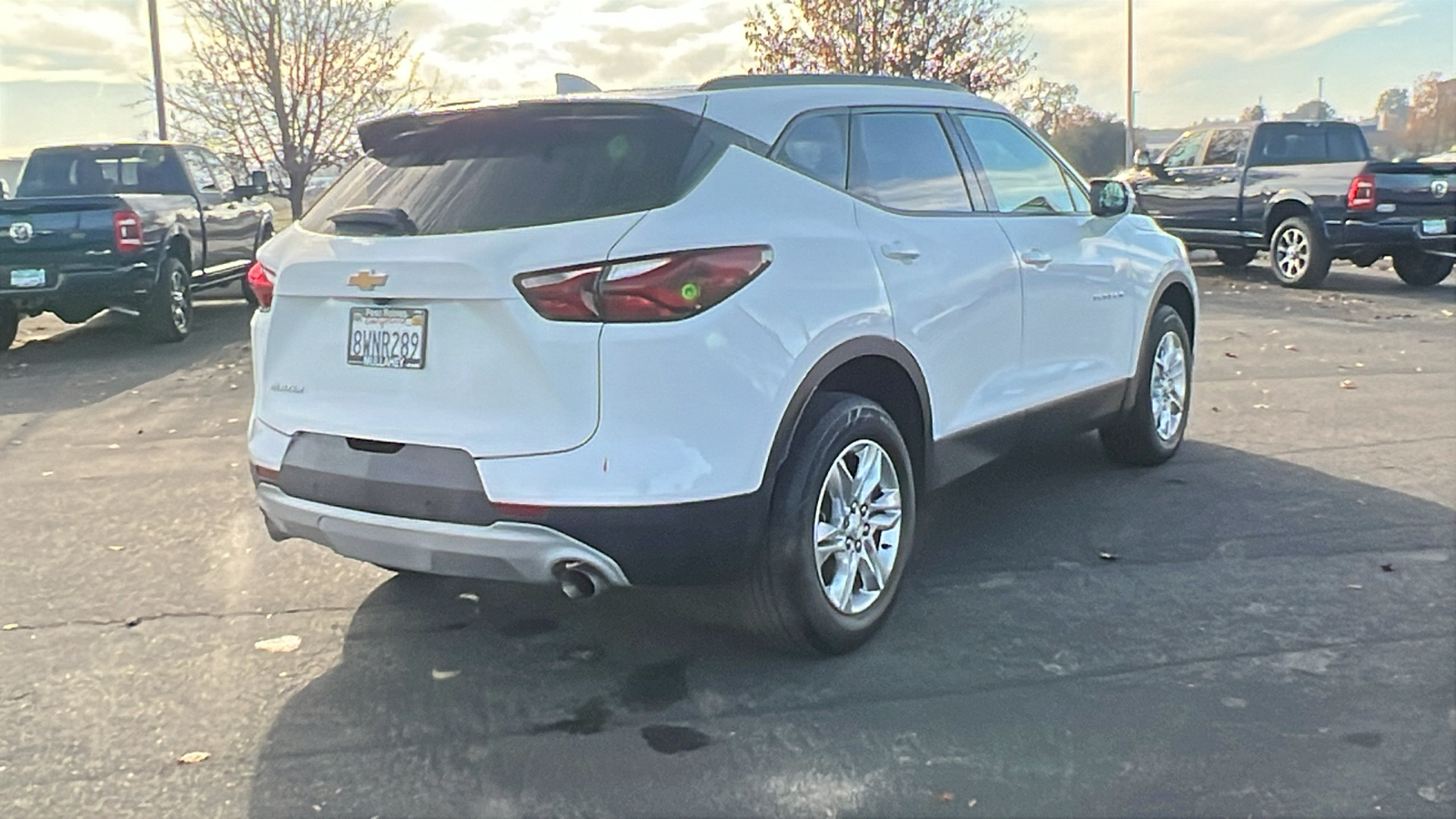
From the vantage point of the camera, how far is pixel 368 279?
3.56 metres

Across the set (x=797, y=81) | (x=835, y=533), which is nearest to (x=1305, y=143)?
(x=797, y=81)

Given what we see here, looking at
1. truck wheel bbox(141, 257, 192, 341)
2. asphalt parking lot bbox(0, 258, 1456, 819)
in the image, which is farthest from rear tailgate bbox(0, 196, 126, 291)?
asphalt parking lot bbox(0, 258, 1456, 819)

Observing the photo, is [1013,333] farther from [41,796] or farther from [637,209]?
[41,796]

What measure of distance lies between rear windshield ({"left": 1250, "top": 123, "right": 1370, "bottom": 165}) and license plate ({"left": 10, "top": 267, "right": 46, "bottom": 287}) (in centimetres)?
1245

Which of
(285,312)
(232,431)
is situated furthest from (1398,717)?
(232,431)

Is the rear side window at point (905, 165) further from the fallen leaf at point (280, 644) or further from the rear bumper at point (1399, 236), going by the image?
the rear bumper at point (1399, 236)

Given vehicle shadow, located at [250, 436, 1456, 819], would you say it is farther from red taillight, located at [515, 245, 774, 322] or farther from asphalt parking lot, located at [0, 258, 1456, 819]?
red taillight, located at [515, 245, 774, 322]

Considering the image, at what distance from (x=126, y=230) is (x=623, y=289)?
350 inches

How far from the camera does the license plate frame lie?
1055cm

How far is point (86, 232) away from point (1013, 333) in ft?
28.2

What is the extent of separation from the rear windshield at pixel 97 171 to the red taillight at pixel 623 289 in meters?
10.5

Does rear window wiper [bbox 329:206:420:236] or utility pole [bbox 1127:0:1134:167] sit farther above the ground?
utility pole [bbox 1127:0:1134:167]

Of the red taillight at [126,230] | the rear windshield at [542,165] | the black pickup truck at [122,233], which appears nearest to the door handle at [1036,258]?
the rear windshield at [542,165]

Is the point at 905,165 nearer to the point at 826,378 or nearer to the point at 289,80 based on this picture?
the point at 826,378
